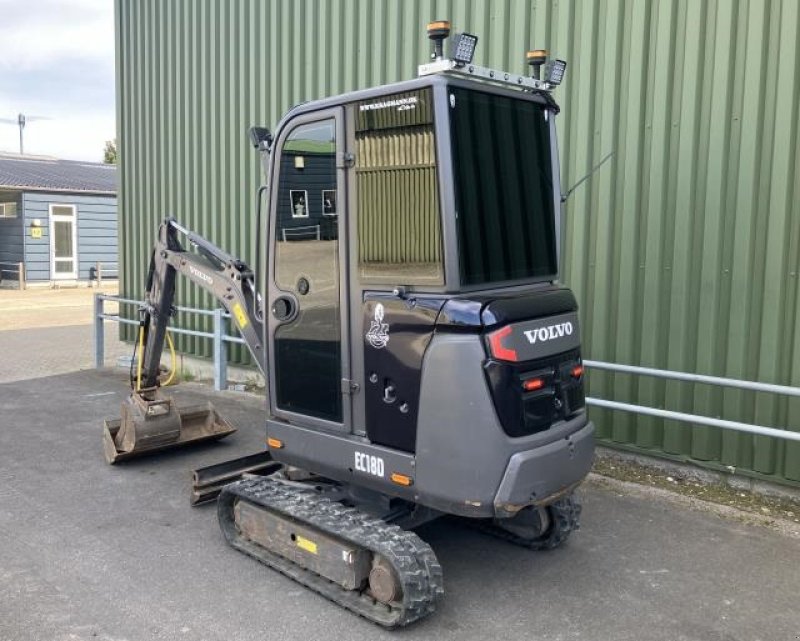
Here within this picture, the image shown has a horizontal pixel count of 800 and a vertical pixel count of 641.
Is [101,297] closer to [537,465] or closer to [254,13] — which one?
[254,13]

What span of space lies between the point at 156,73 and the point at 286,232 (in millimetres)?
8256

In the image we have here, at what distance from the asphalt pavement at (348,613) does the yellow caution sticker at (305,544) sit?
0.26 m

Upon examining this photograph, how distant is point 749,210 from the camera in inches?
241

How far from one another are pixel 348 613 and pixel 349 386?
1221 mm

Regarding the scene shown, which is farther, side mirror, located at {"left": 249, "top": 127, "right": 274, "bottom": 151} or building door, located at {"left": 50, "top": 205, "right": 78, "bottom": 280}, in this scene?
building door, located at {"left": 50, "top": 205, "right": 78, "bottom": 280}

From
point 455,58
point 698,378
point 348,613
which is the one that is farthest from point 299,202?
point 698,378

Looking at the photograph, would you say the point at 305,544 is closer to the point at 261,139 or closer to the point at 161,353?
the point at 261,139

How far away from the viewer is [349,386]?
441cm

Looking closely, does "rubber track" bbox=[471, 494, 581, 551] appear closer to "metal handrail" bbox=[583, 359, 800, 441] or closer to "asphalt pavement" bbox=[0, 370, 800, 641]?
"asphalt pavement" bbox=[0, 370, 800, 641]

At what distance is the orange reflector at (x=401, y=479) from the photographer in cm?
412

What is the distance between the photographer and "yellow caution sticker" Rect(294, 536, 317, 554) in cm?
436

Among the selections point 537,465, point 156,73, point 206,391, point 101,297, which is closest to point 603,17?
point 537,465

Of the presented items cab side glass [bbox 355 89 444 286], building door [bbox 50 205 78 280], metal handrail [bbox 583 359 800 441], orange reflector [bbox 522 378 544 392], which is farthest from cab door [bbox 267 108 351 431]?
building door [bbox 50 205 78 280]

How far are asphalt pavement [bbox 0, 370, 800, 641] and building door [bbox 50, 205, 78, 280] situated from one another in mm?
20890
